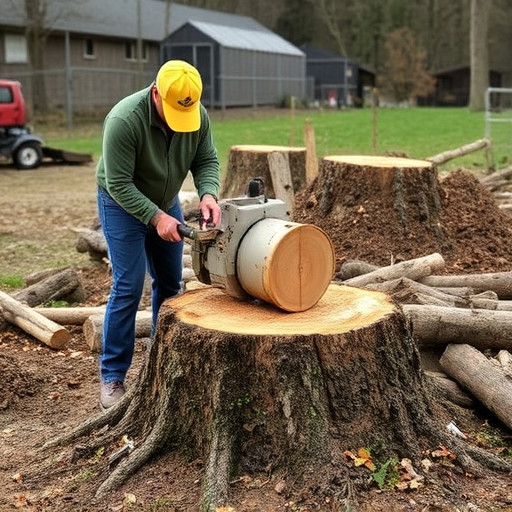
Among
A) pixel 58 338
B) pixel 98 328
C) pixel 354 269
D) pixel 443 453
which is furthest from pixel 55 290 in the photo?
pixel 443 453

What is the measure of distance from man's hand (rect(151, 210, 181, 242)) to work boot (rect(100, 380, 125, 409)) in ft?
3.13

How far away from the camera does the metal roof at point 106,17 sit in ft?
109

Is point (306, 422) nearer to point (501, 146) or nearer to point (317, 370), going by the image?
point (317, 370)

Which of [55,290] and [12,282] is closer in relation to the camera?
[55,290]

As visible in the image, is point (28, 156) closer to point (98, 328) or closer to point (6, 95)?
point (6, 95)

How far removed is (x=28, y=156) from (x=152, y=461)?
14.8 m

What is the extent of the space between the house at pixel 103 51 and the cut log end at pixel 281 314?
77.1ft

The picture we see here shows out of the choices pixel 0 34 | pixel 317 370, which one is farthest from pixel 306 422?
pixel 0 34

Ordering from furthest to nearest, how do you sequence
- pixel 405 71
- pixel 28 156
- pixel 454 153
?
1. pixel 405 71
2. pixel 28 156
3. pixel 454 153

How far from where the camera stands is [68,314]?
6309mm

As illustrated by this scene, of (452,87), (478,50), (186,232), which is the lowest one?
(186,232)

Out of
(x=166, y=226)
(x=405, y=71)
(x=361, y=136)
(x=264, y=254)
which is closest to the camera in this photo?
(x=264, y=254)

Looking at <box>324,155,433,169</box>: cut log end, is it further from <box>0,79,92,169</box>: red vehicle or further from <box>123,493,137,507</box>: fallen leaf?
<box>0,79,92,169</box>: red vehicle

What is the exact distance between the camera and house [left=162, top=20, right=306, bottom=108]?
38.9 meters
